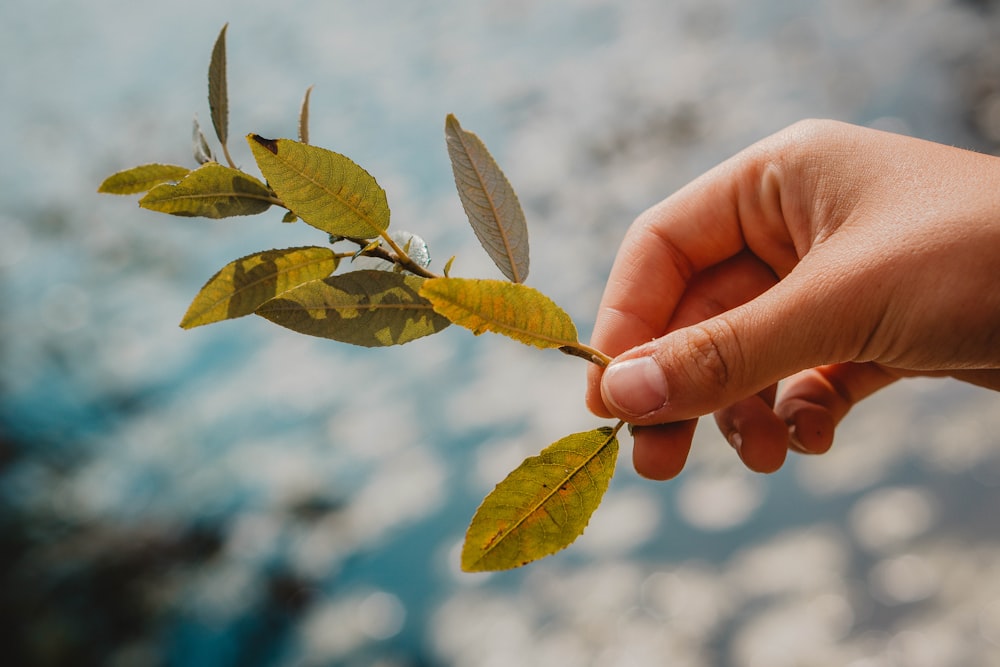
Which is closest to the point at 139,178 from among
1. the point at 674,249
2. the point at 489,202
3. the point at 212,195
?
the point at 212,195

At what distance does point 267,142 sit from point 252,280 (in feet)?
0.76

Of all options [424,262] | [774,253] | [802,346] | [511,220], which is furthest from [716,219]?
[424,262]

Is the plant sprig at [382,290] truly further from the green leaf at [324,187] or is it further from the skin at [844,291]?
the skin at [844,291]

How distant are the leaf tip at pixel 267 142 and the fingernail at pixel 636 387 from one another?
67cm

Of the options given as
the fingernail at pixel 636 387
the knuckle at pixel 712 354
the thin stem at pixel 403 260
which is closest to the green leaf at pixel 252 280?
the thin stem at pixel 403 260

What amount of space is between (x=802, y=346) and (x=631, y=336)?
0.65m

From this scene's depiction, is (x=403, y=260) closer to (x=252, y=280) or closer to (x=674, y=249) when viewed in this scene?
(x=252, y=280)

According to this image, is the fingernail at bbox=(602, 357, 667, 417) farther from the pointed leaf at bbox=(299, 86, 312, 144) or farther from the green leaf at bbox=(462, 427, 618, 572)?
the pointed leaf at bbox=(299, 86, 312, 144)

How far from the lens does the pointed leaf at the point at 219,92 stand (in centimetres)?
110

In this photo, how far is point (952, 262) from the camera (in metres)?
1.08

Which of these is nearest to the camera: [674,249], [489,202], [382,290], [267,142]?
[267,142]

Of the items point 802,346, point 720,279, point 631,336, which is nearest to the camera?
point 802,346

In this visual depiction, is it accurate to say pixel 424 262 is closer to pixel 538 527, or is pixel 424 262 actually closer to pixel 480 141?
pixel 480 141

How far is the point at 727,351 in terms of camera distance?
3.74ft
